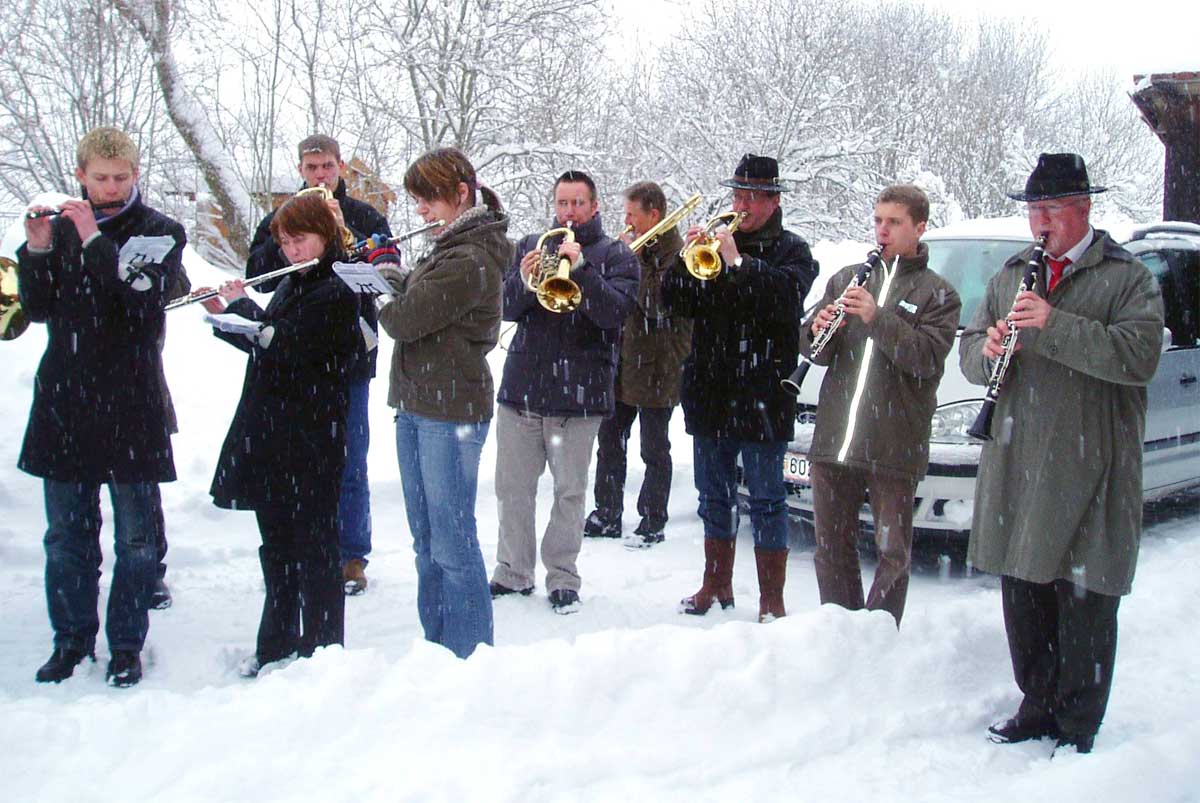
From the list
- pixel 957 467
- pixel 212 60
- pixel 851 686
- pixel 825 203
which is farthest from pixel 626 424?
pixel 825 203

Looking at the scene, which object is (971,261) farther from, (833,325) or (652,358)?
(833,325)

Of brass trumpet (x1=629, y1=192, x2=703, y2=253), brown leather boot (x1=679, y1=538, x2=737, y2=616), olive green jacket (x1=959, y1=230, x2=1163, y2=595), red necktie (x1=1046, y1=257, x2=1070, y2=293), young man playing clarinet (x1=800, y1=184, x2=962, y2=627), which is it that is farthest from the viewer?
brass trumpet (x1=629, y1=192, x2=703, y2=253)

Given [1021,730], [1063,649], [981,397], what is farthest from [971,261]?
[1021,730]

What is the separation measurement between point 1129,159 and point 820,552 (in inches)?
1370

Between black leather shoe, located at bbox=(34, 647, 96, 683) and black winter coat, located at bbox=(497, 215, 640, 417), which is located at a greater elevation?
black winter coat, located at bbox=(497, 215, 640, 417)

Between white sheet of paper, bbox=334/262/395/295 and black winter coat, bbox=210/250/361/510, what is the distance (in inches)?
5.0

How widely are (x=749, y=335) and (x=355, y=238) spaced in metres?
1.88

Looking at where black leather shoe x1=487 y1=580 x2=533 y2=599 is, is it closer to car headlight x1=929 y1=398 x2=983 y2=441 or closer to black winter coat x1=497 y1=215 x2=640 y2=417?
black winter coat x1=497 y1=215 x2=640 y2=417

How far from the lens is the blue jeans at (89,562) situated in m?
3.90

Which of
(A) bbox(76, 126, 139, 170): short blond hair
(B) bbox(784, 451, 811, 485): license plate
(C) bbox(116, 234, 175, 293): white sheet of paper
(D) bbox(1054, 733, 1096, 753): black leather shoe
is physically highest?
(A) bbox(76, 126, 139, 170): short blond hair

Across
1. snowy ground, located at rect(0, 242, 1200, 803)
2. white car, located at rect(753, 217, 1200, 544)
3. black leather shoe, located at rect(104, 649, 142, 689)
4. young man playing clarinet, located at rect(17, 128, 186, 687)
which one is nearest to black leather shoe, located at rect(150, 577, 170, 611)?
snowy ground, located at rect(0, 242, 1200, 803)

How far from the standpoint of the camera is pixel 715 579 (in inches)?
193

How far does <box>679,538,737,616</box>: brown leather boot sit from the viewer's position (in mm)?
4879

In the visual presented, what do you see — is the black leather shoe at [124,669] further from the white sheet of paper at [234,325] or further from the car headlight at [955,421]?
the car headlight at [955,421]
